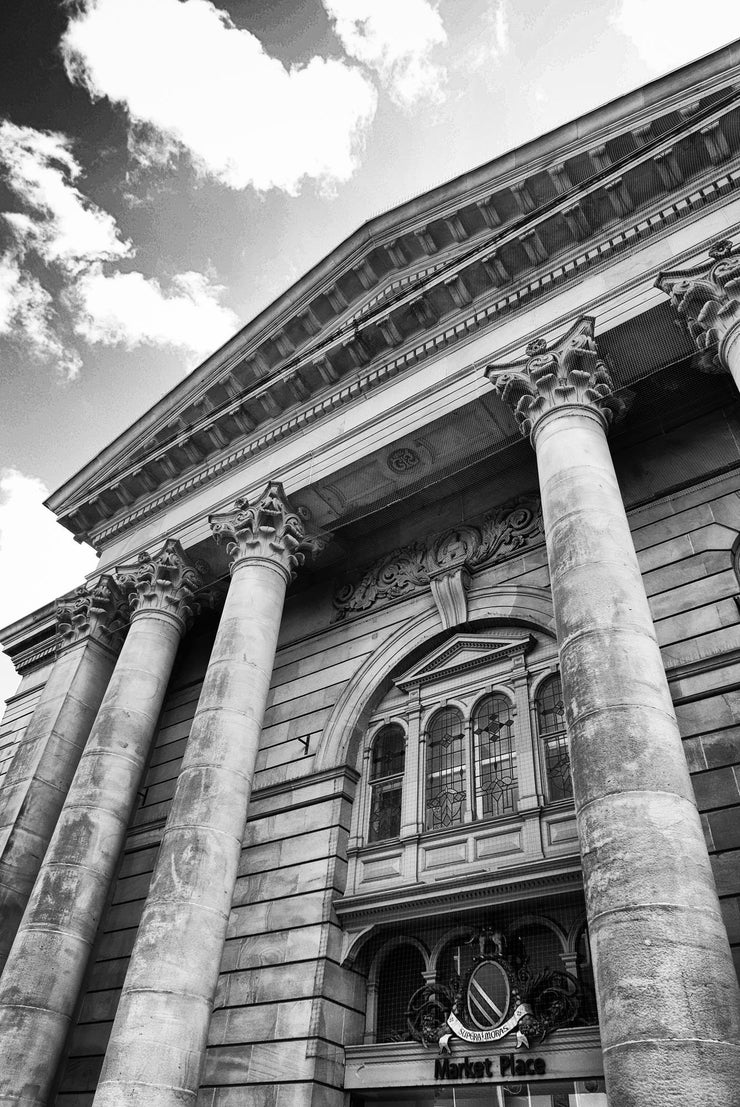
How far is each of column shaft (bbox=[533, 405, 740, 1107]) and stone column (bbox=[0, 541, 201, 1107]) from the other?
30.2 feet

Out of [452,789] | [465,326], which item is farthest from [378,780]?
[465,326]

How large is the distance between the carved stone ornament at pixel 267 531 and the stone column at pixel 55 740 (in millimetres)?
4175

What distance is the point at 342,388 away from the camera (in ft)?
56.7

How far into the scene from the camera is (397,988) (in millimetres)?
12906

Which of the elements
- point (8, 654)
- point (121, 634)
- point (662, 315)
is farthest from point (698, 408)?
point (8, 654)

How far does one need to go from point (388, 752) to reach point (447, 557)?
4076mm

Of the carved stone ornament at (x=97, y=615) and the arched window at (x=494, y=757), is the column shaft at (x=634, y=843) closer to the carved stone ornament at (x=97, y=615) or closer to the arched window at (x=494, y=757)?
the arched window at (x=494, y=757)

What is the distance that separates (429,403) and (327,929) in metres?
9.38

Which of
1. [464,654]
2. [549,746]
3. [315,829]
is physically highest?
[464,654]

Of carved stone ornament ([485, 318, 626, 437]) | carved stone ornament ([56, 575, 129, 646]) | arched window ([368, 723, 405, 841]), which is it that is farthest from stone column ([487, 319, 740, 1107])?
carved stone ornament ([56, 575, 129, 646])

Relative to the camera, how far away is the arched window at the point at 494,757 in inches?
523

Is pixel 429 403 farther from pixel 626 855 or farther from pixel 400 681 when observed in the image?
pixel 626 855

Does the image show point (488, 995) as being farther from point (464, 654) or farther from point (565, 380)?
point (565, 380)

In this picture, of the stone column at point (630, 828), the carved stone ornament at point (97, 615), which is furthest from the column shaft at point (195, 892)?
the stone column at point (630, 828)
